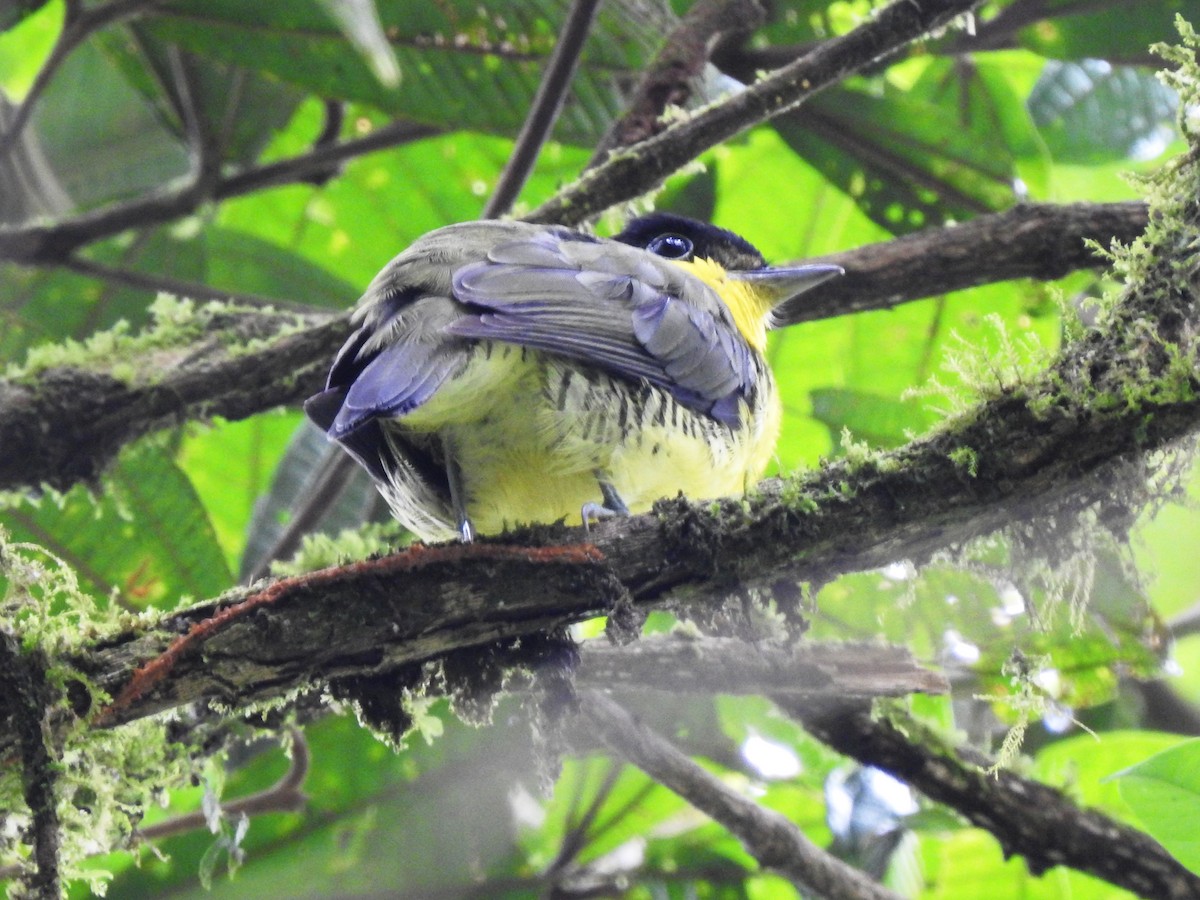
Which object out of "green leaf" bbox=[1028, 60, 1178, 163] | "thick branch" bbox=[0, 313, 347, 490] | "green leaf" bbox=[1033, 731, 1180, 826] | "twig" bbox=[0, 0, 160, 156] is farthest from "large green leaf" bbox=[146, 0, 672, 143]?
"green leaf" bbox=[1033, 731, 1180, 826]

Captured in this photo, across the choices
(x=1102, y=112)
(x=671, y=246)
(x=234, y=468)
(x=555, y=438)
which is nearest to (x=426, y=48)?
(x=671, y=246)

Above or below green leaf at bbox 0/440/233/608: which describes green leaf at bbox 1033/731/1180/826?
below

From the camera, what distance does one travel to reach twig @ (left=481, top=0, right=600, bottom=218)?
343cm

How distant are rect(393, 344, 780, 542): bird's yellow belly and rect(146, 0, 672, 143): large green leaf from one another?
69.6 inches

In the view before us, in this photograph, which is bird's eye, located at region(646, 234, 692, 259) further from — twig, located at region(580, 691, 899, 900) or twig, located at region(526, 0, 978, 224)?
twig, located at region(580, 691, 899, 900)

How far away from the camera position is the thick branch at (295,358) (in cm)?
323

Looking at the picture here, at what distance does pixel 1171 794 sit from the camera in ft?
7.24

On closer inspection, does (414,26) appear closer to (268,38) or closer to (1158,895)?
(268,38)

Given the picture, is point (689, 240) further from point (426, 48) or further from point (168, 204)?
point (168, 204)

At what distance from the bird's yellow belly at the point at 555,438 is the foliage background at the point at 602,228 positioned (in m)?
0.80

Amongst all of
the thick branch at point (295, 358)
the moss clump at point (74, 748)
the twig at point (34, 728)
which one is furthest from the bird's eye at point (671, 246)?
the twig at point (34, 728)

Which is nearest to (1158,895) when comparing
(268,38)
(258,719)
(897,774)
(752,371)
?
(897,774)

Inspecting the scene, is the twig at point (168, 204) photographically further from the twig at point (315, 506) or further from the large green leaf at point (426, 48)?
the twig at point (315, 506)

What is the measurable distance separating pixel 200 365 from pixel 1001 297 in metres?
2.59
